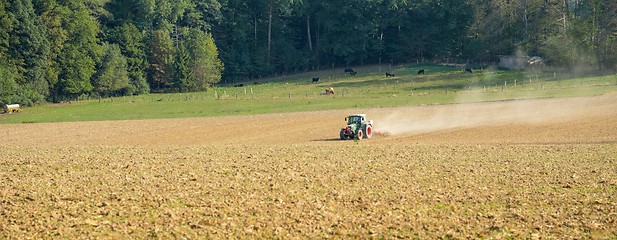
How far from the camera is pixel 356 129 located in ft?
136

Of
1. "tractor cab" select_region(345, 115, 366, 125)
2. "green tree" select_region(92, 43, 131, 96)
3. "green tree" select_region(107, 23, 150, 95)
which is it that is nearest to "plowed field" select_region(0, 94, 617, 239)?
"tractor cab" select_region(345, 115, 366, 125)

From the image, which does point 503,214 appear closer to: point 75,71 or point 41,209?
point 41,209

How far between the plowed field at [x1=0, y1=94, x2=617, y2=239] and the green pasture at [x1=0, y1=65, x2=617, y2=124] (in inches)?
1393

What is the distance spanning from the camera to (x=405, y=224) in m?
16.8

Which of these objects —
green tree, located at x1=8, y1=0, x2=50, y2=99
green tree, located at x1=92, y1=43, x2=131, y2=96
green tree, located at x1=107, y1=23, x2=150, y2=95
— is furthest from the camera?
green tree, located at x1=107, y1=23, x2=150, y2=95

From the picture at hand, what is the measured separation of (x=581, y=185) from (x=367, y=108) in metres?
44.3

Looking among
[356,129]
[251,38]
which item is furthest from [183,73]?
[356,129]

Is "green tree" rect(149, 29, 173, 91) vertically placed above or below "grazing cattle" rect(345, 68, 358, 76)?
above

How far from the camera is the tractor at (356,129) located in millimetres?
41000

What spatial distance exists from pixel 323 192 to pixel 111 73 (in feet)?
280

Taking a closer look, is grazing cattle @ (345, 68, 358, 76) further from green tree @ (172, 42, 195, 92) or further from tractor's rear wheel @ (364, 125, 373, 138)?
tractor's rear wheel @ (364, 125, 373, 138)

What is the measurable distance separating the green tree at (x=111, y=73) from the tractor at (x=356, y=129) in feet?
216

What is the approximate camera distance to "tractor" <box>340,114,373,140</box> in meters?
41.0

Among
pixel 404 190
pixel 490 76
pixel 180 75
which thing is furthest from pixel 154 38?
pixel 404 190
